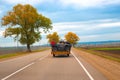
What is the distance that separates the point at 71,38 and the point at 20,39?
114315mm

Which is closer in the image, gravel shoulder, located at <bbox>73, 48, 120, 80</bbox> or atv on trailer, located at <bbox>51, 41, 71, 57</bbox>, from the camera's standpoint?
gravel shoulder, located at <bbox>73, 48, 120, 80</bbox>

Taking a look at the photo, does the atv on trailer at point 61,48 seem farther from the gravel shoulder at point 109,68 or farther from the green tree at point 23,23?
the green tree at point 23,23

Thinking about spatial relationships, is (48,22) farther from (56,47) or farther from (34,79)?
(34,79)

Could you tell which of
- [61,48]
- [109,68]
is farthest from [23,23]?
[109,68]

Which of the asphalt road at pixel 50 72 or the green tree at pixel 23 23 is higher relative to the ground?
the green tree at pixel 23 23

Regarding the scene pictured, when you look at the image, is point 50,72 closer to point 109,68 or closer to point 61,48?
point 109,68

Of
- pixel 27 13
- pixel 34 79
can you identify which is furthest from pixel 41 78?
pixel 27 13

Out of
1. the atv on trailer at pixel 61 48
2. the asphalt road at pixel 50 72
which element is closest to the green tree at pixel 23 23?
the atv on trailer at pixel 61 48

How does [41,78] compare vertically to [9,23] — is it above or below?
below

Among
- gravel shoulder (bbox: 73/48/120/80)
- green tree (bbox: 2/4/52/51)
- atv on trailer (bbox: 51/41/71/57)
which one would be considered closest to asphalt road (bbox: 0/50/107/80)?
gravel shoulder (bbox: 73/48/120/80)

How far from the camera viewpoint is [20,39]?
255ft

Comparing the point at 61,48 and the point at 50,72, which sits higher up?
the point at 61,48

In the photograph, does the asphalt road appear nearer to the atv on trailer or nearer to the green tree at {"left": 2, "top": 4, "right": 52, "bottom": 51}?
the atv on trailer

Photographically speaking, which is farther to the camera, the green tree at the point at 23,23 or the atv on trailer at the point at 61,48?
the green tree at the point at 23,23
